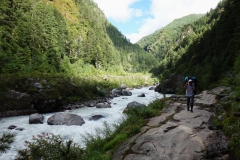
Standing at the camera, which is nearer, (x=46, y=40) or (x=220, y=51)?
(x=220, y=51)

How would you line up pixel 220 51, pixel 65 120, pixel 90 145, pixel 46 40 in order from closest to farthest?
pixel 90 145 → pixel 65 120 → pixel 220 51 → pixel 46 40

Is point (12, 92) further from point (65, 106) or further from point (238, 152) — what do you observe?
point (238, 152)

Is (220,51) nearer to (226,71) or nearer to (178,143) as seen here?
(226,71)

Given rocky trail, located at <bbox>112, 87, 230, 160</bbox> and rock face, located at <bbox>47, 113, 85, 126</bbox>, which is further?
rock face, located at <bbox>47, 113, 85, 126</bbox>

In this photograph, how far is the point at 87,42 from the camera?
78375mm

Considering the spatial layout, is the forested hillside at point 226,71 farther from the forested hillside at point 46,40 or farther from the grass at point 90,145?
the forested hillside at point 46,40

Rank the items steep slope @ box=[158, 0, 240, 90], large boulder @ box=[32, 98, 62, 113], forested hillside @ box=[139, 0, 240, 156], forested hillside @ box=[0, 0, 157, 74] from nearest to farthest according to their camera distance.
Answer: forested hillside @ box=[139, 0, 240, 156], large boulder @ box=[32, 98, 62, 113], steep slope @ box=[158, 0, 240, 90], forested hillside @ box=[0, 0, 157, 74]

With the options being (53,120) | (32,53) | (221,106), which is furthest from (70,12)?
(221,106)

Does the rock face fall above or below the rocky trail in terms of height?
below

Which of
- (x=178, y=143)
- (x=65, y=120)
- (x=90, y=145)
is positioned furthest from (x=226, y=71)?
(x=90, y=145)

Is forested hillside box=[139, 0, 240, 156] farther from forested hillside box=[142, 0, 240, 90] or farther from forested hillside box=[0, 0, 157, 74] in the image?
forested hillside box=[0, 0, 157, 74]

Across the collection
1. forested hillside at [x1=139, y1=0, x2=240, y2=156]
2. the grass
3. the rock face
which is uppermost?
forested hillside at [x1=139, y1=0, x2=240, y2=156]

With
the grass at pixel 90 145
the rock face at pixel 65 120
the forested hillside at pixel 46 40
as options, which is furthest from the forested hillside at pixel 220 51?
the forested hillside at pixel 46 40

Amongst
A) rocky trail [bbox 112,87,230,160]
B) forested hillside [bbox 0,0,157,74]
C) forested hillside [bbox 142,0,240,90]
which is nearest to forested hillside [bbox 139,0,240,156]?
forested hillside [bbox 142,0,240,90]
